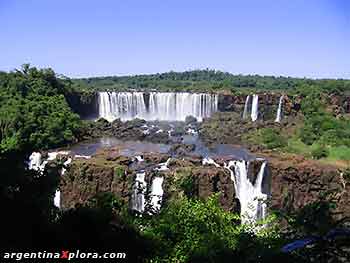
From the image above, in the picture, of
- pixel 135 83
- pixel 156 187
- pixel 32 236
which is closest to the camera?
pixel 32 236

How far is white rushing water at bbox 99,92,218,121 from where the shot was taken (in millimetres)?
35094

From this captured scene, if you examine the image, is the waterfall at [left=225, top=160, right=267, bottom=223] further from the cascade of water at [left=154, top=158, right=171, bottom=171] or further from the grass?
the grass

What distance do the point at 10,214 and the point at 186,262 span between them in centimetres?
190

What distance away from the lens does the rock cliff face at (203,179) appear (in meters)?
18.0

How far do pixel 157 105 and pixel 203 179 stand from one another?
18.3 metres

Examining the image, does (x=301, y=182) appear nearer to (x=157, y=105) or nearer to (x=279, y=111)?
(x=279, y=111)

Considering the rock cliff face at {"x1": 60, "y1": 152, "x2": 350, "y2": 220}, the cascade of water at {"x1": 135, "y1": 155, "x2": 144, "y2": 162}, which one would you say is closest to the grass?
the rock cliff face at {"x1": 60, "y1": 152, "x2": 350, "y2": 220}

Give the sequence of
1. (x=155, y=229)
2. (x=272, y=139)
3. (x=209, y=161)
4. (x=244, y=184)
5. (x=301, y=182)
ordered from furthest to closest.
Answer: (x=272, y=139) → (x=209, y=161) → (x=244, y=184) → (x=301, y=182) → (x=155, y=229)

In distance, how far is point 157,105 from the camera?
117 feet

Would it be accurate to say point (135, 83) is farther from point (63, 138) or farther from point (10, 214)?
point (10, 214)

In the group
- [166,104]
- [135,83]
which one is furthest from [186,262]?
[135,83]

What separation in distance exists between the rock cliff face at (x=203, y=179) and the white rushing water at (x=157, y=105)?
14.9m

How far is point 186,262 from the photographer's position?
504 cm

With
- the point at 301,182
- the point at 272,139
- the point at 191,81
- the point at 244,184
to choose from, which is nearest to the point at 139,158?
the point at 244,184
